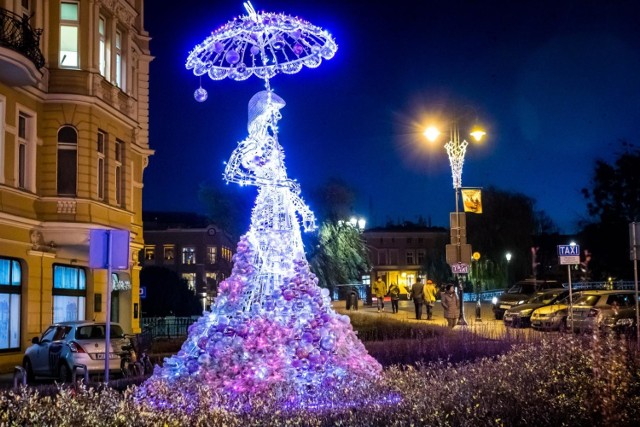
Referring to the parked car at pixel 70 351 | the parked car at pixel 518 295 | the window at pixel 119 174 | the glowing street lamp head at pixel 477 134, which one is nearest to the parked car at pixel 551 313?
the parked car at pixel 518 295

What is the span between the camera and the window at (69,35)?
77.5 feet

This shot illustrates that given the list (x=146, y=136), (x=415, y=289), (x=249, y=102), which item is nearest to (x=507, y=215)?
(x=415, y=289)

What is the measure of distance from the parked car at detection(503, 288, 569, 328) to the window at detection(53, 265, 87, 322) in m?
14.2

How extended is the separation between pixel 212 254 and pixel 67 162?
57581 mm

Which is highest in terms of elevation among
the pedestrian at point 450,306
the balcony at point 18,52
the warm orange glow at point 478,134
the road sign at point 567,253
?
the balcony at point 18,52

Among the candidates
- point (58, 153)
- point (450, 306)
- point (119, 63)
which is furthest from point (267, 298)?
point (119, 63)

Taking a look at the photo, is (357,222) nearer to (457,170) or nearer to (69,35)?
(457,170)

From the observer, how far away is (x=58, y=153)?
23172 millimetres

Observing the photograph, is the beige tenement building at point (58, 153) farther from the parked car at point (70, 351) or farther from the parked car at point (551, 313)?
the parked car at point (551, 313)

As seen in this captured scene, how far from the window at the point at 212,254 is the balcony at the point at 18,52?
195ft

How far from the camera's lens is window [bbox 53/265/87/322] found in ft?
77.9

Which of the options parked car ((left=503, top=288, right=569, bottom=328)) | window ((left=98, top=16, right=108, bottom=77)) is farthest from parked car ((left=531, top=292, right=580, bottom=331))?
window ((left=98, top=16, right=108, bottom=77))

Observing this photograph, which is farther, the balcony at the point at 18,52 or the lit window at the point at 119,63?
the lit window at the point at 119,63

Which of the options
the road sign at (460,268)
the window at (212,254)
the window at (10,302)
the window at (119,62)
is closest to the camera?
the window at (10,302)
